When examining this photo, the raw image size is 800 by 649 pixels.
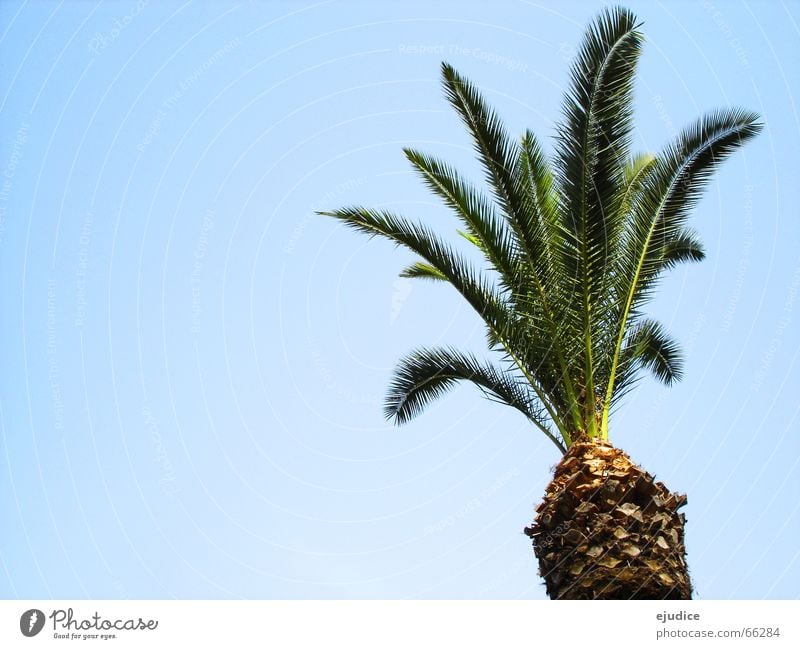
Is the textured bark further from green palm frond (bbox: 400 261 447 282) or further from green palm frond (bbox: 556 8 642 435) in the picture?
green palm frond (bbox: 400 261 447 282)

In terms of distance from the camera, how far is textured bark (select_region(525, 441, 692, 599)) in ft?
24.7

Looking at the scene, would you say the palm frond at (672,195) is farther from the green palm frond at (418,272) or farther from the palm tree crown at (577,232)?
the green palm frond at (418,272)

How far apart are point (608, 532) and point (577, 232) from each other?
322 centimetres

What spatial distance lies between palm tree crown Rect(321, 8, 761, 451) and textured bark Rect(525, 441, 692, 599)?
26.0 inches

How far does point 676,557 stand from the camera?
7836 millimetres

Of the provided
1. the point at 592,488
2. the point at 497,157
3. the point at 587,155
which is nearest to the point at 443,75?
the point at 497,157

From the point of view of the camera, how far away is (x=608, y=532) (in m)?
7.71

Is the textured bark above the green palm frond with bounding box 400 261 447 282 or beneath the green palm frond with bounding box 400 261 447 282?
beneath
